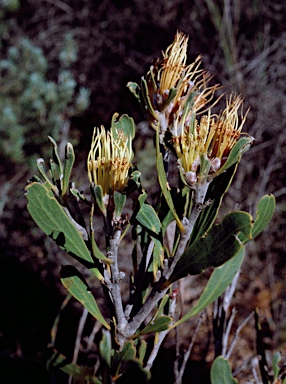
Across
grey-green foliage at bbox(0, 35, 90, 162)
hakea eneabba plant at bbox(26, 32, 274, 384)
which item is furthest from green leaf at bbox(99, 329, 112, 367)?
grey-green foliage at bbox(0, 35, 90, 162)

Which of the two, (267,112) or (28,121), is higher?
(28,121)

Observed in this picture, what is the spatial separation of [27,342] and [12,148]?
3.48ft

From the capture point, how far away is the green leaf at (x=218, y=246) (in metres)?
0.58

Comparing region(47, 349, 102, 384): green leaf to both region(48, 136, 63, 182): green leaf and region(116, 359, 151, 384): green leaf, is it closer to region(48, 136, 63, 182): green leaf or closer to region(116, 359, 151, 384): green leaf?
region(116, 359, 151, 384): green leaf

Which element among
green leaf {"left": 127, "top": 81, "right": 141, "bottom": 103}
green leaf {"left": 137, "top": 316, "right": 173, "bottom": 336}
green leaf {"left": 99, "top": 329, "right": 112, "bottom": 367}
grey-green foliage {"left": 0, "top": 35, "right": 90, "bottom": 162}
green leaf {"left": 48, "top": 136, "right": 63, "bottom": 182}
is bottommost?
green leaf {"left": 137, "top": 316, "right": 173, "bottom": 336}

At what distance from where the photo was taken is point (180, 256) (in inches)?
27.3

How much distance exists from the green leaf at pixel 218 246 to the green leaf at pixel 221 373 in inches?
6.2

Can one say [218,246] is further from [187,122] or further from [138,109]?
[138,109]

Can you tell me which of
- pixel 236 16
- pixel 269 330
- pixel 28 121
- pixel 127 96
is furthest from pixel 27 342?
pixel 236 16

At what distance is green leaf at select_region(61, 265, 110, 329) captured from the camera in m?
0.72

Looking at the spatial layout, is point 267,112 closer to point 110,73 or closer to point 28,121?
point 110,73

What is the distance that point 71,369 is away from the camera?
755mm

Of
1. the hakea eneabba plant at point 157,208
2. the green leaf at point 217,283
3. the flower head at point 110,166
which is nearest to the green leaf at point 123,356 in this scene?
the hakea eneabba plant at point 157,208

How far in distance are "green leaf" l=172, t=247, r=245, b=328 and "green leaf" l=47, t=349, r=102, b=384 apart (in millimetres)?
169
